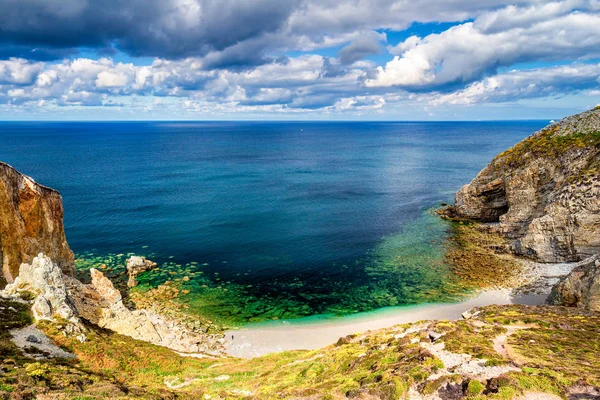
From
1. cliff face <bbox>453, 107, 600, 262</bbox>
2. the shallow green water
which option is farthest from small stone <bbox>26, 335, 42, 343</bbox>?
cliff face <bbox>453, 107, 600, 262</bbox>

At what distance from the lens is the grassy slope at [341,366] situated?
21.0 metres

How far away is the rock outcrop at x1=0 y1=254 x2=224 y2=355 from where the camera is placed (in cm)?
3186

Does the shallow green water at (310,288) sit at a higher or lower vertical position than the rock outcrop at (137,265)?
lower

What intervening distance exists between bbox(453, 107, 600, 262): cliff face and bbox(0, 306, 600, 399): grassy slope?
2573cm

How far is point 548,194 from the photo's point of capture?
62.9 metres

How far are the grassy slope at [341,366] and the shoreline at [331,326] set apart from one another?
5.22 m

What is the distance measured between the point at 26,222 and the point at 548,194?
7456 centimetres

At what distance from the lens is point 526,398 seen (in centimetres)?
1936

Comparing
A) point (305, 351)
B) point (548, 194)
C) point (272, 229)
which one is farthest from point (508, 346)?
point (272, 229)

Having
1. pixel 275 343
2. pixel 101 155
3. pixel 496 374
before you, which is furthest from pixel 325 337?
pixel 101 155

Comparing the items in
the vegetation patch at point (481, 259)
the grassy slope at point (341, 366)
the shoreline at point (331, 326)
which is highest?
the grassy slope at point (341, 366)

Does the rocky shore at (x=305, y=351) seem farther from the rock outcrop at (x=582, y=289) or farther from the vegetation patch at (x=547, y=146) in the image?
the vegetation patch at (x=547, y=146)

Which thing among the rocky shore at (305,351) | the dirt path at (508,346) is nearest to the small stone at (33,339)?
the rocky shore at (305,351)

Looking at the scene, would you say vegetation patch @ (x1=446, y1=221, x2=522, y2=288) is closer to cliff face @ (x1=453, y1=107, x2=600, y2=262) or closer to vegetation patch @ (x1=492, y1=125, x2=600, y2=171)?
cliff face @ (x1=453, y1=107, x2=600, y2=262)
